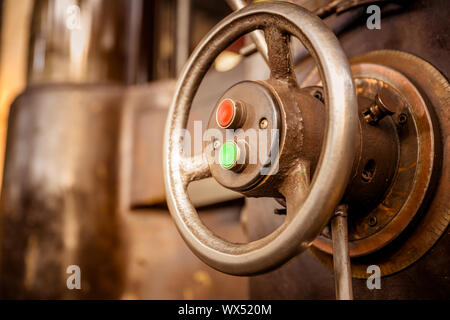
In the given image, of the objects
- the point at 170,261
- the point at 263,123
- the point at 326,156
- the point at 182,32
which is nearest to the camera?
the point at 326,156

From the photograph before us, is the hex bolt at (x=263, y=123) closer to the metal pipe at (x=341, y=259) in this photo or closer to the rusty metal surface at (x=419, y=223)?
the metal pipe at (x=341, y=259)

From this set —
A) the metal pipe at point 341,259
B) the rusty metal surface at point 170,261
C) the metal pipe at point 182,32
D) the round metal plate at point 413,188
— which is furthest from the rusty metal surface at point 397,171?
the metal pipe at point 182,32

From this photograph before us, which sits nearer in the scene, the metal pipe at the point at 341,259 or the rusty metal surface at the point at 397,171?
the metal pipe at the point at 341,259

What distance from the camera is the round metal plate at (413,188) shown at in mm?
733

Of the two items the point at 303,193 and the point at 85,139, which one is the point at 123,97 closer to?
the point at 85,139

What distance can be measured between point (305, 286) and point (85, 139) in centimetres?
92

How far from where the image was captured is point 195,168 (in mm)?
746

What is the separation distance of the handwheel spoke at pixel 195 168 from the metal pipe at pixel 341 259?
223mm

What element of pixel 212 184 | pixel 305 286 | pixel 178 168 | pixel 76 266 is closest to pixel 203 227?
pixel 178 168

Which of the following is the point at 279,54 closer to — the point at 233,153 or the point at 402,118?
the point at 233,153

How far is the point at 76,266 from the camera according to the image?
1387mm

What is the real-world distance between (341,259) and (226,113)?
0.84 ft

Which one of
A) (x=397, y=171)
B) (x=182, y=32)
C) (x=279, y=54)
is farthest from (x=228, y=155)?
(x=182, y=32)

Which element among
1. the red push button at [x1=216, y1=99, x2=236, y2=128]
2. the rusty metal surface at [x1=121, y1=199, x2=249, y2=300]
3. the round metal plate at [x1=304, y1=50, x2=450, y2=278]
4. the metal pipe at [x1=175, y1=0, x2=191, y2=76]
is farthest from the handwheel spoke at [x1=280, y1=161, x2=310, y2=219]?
the metal pipe at [x1=175, y1=0, x2=191, y2=76]
